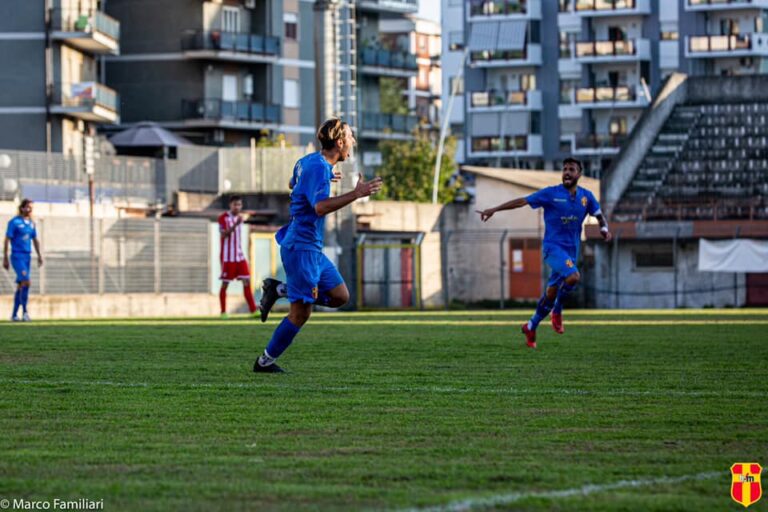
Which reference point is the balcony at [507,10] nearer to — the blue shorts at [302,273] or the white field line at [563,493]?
the blue shorts at [302,273]

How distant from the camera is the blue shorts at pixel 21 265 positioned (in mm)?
28531

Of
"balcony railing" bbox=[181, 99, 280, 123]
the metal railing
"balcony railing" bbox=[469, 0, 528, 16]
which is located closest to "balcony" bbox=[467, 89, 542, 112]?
"balcony railing" bbox=[469, 0, 528, 16]

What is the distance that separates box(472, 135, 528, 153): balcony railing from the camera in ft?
337

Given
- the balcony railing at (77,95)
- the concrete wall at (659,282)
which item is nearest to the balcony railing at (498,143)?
the balcony railing at (77,95)

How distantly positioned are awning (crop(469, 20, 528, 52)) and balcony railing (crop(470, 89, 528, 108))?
281cm

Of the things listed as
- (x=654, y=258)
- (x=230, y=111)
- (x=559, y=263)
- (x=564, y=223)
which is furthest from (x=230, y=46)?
(x=559, y=263)

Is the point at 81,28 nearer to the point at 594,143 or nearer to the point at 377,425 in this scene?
the point at 594,143

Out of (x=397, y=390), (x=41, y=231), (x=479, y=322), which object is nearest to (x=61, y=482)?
(x=397, y=390)

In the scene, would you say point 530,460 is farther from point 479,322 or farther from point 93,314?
point 93,314

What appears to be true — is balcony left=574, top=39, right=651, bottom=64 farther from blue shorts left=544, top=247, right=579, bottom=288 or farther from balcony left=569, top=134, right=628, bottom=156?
blue shorts left=544, top=247, right=579, bottom=288

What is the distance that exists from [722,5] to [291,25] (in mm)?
25215

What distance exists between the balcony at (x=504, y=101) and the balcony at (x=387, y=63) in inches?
247

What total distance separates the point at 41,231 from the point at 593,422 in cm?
2871

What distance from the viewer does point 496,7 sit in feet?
339
